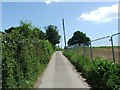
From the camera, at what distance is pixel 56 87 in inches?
528

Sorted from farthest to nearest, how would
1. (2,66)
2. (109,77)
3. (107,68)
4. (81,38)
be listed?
(81,38), (107,68), (109,77), (2,66)

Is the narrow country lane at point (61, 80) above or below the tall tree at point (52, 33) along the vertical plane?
below

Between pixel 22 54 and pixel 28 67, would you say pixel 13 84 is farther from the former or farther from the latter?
pixel 28 67

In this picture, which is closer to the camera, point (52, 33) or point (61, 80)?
point (61, 80)

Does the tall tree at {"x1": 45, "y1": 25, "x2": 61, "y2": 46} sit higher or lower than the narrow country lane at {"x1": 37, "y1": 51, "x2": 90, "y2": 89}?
higher

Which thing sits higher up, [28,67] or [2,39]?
[2,39]

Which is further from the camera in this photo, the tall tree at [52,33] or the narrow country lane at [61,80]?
the tall tree at [52,33]

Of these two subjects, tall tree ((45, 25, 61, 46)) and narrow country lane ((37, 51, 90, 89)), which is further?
tall tree ((45, 25, 61, 46))

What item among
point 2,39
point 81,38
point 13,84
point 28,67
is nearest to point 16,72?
point 13,84

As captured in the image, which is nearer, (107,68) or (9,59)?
(9,59)

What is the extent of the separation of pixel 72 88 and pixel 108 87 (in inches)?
116

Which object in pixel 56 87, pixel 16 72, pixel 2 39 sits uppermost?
pixel 2 39

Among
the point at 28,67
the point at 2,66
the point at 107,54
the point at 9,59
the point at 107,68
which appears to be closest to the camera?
the point at 2,66

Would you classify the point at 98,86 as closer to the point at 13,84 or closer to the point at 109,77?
the point at 109,77
